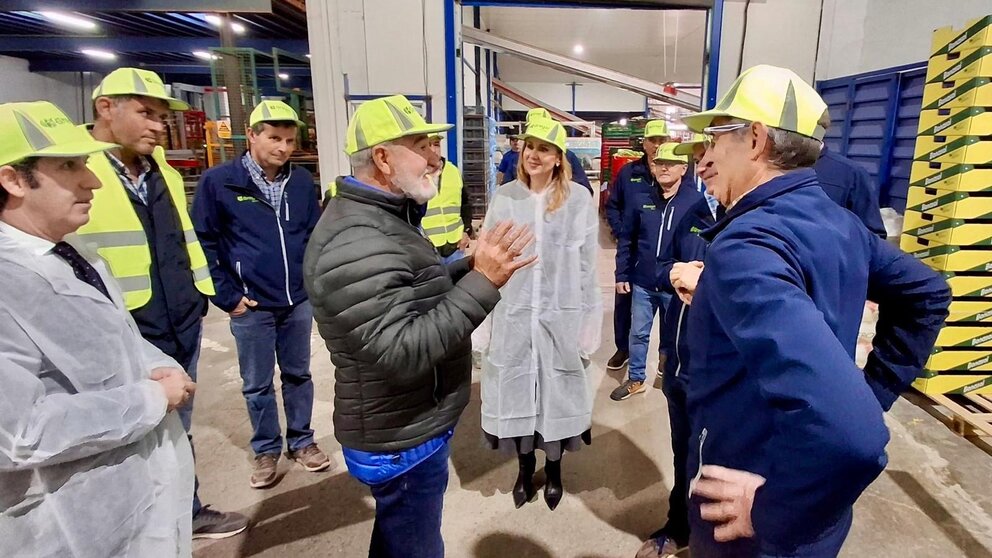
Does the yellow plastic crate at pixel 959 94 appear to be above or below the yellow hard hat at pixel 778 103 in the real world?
above

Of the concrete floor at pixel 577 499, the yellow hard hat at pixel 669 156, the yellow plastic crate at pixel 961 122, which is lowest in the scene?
the concrete floor at pixel 577 499

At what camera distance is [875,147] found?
4035mm

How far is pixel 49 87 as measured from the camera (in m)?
15.4

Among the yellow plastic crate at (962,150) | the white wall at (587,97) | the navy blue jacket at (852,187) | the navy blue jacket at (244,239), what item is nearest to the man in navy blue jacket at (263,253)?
the navy blue jacket at (244,239)

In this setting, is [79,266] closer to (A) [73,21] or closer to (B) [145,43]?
(A) [73,21]

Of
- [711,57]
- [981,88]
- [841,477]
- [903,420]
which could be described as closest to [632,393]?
[903,420]

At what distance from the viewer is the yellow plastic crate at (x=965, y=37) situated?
277 cm

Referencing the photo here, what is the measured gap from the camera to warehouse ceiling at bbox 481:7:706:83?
10.8 meters

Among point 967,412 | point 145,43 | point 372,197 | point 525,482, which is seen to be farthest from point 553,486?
point 145,43

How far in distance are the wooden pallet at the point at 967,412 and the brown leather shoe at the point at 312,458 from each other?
11.3 ft

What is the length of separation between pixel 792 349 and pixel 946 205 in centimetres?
315

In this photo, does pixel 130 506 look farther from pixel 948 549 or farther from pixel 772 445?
pixel 948 549

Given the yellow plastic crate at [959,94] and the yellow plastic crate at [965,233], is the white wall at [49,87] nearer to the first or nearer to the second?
the yellow plastic crate at [959,94]

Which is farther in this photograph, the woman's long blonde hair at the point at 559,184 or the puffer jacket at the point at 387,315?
the woman's long blonde hair at the point at 559,184
